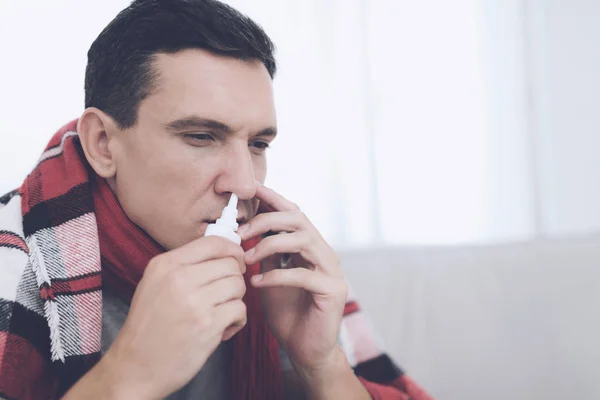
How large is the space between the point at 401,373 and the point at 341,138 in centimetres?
161

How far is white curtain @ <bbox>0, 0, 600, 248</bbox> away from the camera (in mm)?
2490

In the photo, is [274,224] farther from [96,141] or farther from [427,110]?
[427,110]

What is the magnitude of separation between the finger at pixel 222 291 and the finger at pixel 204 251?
0.03 metres

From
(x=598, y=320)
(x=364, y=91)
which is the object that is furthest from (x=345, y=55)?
(x=598, y=320)

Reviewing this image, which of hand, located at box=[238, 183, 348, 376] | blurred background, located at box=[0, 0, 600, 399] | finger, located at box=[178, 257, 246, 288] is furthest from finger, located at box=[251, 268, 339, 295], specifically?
blurred background, located at box=[0, 0, 600, 399]

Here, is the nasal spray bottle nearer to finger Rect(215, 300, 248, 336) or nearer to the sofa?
finger Rect(215, 300, 248, 336)

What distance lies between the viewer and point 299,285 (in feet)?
2.83

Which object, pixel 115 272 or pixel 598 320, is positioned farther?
pixel 598 320

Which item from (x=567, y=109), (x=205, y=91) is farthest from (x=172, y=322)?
(x=567, y=109)

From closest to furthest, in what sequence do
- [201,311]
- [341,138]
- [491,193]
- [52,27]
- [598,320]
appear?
[201,311], [598,320], [52,27], [341,138], [491,193]

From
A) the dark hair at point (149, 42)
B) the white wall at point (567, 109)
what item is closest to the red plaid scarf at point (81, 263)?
the dark hair at point (149, 42)

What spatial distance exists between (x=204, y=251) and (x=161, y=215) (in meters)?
0.26

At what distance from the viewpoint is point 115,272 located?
3.27 feet

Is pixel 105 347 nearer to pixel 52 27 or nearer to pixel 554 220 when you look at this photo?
pixel 52 27
